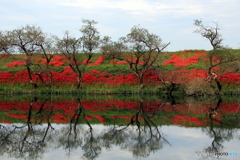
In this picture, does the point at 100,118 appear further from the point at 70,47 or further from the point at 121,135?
the point at 70,47

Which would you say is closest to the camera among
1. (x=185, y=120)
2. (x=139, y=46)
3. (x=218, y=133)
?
(x=218, y=133)

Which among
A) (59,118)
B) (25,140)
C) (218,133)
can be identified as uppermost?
(218,133)

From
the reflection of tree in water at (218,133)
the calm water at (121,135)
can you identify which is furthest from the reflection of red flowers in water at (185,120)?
the reflection of tree in water at (218,133)

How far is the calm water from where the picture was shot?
12.5 metres

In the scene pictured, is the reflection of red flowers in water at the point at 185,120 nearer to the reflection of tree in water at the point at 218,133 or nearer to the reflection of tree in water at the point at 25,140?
the reflection of tree in water at the point at 218,133

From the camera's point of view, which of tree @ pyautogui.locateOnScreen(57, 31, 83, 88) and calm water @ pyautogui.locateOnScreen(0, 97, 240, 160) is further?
tree @ pyautogui.locateOnScreen(57, 31, 83, 88)

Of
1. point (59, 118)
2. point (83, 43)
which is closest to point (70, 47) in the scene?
point (83, 43)

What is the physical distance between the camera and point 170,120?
2023 cm

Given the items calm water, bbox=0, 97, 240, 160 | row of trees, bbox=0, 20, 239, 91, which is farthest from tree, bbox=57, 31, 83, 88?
calm water, bbox=0, 97, 240, 160

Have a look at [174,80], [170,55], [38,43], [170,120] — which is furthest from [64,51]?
[170,120]

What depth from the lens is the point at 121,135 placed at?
1611 cm

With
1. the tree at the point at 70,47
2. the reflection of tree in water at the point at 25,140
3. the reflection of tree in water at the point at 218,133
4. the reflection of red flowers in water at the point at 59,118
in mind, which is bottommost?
the reflection of red flowers in water at the point at 59,118

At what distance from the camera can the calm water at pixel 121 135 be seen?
12453 mm

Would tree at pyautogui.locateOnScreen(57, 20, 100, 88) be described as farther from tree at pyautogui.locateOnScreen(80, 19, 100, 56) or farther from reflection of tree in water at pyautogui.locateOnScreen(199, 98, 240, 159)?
reflection of tree in water at pyautogui.locateOnScreen(199, 98, 240, 159)
